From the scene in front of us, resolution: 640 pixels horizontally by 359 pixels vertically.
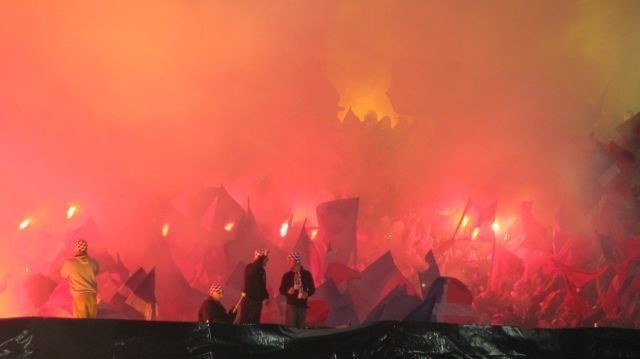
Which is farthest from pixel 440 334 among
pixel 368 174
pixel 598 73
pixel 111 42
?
pixel 598 73

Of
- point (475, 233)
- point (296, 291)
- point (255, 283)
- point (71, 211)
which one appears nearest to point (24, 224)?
point (71, 211)

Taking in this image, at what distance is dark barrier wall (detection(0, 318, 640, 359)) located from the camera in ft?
15.5

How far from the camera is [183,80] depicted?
14367mm

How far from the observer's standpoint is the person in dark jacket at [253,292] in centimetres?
814

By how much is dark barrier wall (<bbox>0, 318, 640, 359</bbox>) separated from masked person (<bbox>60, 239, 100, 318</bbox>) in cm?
292

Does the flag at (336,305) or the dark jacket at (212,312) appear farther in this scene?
the flag at (336,305)

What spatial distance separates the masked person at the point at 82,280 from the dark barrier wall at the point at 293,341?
2920 mm

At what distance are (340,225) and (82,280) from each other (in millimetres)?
6022

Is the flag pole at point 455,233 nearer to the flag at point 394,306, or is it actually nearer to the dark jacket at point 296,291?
the flag at point 394,306

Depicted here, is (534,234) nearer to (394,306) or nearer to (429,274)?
(429,274)

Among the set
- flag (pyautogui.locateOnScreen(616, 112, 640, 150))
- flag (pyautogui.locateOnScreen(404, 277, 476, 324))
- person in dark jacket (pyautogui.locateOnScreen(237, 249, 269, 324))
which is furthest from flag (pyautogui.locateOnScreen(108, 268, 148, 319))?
flag (pyautogui.locateOnScreen(616, 112, 640, 150))

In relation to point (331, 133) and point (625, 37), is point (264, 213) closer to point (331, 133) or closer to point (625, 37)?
point (331, 133)

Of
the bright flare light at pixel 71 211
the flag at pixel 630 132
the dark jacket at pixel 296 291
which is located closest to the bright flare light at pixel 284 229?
the bright flare light at pixel 71 211

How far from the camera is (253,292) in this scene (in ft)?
26.7
